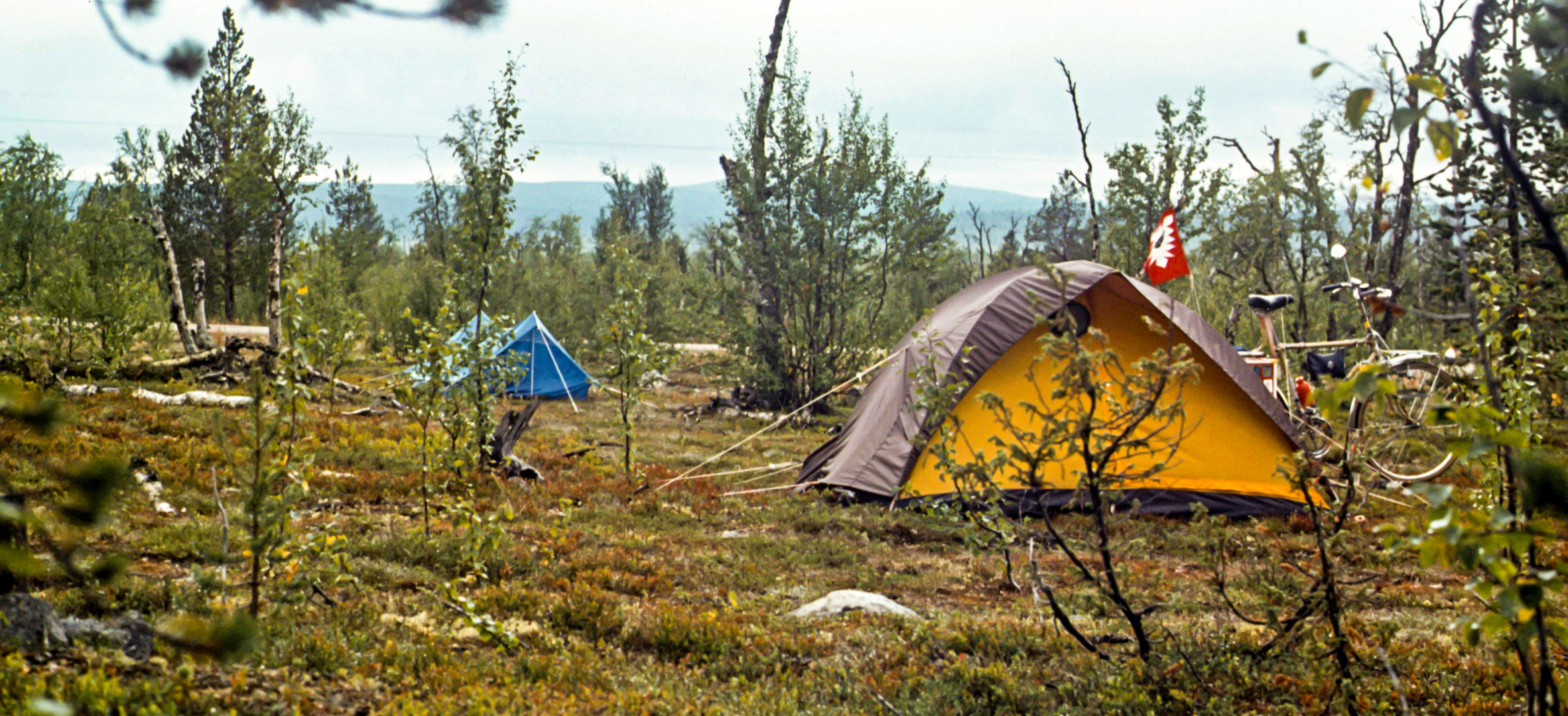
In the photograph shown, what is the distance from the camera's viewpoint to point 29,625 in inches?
176

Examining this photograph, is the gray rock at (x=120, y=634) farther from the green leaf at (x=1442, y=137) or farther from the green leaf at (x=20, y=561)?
the green leaf at (x=1442, y=137)

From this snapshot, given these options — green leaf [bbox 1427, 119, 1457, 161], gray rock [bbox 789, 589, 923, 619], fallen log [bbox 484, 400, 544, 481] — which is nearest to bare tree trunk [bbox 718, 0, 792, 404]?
fallen log [bbox 484, 400, 544, 481]

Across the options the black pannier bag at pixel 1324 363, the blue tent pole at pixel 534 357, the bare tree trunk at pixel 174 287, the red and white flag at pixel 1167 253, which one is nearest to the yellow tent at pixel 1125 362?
the red and white flag at pixel 1167 253

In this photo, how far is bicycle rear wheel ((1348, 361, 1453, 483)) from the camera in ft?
12.7

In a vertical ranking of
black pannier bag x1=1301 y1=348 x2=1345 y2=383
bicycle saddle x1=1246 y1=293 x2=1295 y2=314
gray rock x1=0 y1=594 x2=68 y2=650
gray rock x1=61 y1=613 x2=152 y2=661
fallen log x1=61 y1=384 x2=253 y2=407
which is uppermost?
bicycle saddle x1=1246 y1=293 x2=1295 y2=314

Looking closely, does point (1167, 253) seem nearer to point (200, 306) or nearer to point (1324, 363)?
point (1324, 363)

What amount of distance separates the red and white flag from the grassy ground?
101 inches

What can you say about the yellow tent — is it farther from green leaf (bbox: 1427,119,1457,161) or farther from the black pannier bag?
green leaf (bbox: 1427,119,1457,161)

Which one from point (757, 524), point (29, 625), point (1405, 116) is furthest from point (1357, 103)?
point (757, 524)

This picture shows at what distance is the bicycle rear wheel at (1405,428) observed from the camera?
387 centimetres

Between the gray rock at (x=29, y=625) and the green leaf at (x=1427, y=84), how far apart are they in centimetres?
526

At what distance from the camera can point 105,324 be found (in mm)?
15328

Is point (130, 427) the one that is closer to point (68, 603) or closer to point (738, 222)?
point (68, 603)

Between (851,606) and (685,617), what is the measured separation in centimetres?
116
